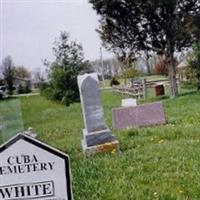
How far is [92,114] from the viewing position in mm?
9188

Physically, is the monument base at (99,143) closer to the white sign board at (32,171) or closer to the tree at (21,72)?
the white sign board at (32,171)

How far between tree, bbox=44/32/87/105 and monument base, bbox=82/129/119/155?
19806mm

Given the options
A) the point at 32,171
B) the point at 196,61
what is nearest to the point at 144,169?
the point at 32,171

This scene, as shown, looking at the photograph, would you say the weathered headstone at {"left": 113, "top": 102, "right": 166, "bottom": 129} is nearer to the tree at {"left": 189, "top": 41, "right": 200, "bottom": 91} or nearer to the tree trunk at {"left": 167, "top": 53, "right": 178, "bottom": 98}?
the tree at {"left": 189, "top": 41, "right": 200, "bottom": 91}

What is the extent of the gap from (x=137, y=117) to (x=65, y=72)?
16.2 metres

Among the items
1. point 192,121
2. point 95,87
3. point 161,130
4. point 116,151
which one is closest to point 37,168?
point 116,151

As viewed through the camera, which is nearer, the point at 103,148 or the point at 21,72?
the point at 103,148

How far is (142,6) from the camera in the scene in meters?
27.0

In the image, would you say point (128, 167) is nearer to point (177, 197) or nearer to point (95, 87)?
point (177, 197)

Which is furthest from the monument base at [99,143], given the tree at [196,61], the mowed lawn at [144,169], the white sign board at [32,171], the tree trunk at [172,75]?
the tree trunk at [172,75]

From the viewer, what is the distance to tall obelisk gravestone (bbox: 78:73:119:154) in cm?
875

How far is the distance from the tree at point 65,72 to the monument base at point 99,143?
1981 cm

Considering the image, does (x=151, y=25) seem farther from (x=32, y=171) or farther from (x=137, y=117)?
(x=32, y=171)

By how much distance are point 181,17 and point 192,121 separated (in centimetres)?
1559
